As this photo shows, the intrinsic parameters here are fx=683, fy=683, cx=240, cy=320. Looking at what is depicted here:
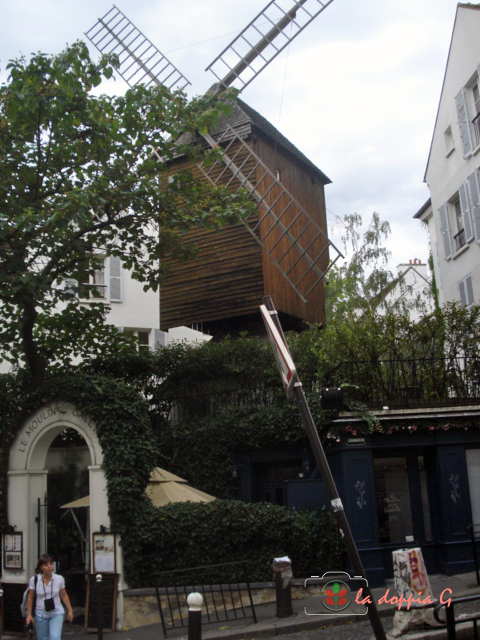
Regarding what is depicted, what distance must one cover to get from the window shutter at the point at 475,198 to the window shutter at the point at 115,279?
1373cm

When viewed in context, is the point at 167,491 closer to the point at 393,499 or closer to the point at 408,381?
the point at 393,499

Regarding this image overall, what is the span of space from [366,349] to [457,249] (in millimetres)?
7855

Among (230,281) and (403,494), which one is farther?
(230,281)

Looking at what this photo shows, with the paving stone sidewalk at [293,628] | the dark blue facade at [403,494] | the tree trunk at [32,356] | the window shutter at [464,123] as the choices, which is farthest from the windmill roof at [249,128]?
the paving stone sidewalk at [293,628]

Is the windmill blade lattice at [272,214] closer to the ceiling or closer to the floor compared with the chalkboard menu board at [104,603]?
closer to the ceiling

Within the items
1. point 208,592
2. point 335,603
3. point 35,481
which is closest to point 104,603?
point 208,592

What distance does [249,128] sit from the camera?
2072 centimetres

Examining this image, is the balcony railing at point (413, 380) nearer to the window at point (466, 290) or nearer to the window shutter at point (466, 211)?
the window at point (466, 290)

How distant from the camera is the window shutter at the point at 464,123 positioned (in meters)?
19.6

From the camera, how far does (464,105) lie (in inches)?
782

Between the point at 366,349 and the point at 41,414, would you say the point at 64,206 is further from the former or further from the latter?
the point at 366,349

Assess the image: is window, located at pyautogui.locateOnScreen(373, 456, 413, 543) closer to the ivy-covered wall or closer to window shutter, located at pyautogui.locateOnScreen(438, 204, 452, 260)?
the ivy-covered wall

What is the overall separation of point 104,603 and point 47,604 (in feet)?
8.58

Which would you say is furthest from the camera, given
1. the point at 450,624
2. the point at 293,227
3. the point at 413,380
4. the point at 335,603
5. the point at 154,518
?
the point at 293,227
